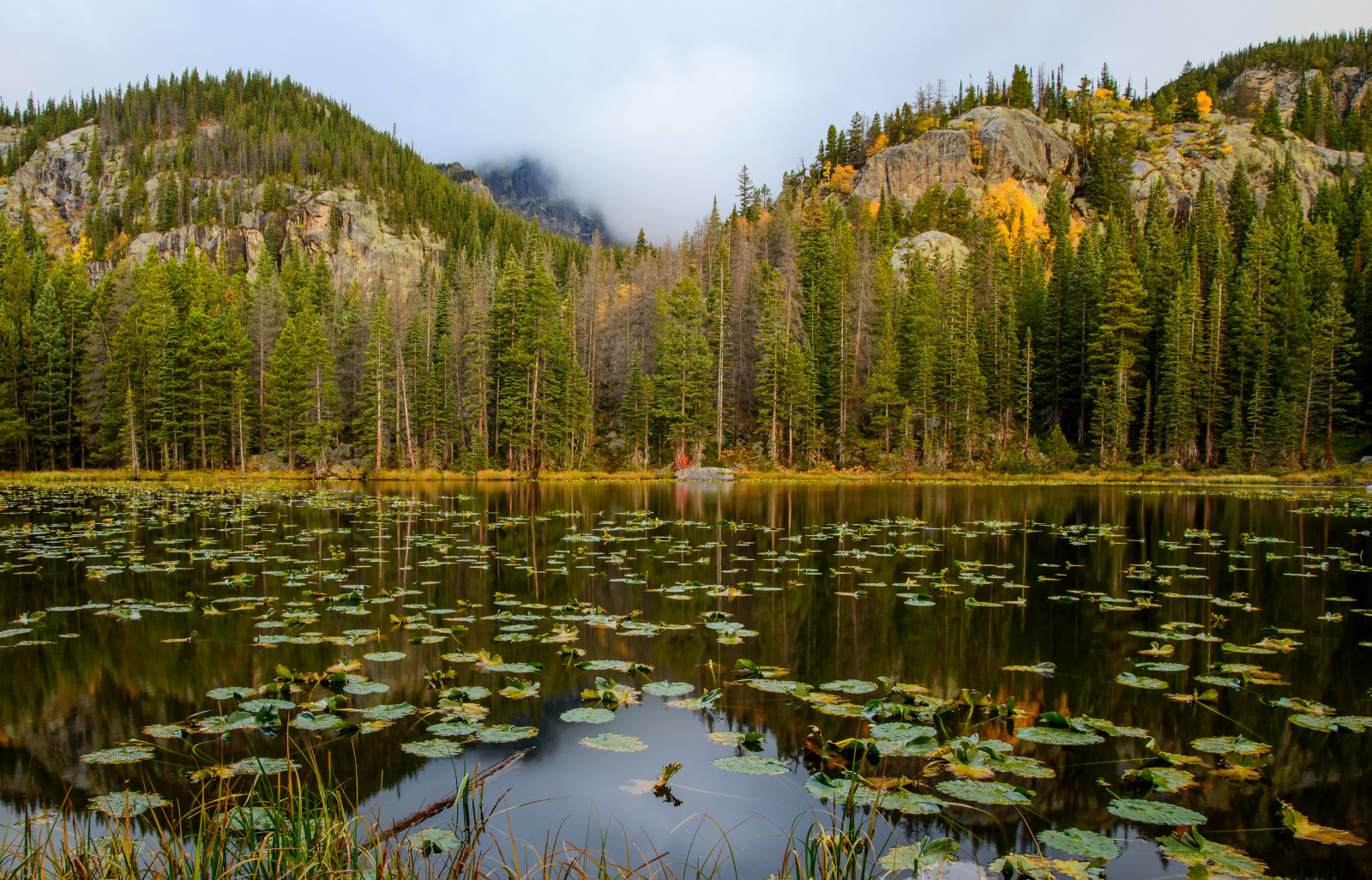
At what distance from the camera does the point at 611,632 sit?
28.5 feet

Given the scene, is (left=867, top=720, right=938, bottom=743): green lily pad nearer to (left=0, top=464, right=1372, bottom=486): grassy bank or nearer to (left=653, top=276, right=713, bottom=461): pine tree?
(left=0, top=464, right=1372, bottom=486): grassy bank

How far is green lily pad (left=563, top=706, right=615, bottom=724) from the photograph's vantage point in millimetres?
5918

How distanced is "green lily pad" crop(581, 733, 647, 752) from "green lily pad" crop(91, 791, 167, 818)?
2.68 m

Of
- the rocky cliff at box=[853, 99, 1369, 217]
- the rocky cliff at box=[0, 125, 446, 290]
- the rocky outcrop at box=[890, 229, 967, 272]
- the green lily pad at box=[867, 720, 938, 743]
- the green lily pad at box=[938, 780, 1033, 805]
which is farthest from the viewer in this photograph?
the rocky cliff at box=[0, 125, 446, 290]

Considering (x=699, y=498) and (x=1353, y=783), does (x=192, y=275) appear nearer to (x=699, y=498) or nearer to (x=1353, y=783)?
(x=699, y=498)

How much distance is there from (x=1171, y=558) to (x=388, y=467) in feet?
168

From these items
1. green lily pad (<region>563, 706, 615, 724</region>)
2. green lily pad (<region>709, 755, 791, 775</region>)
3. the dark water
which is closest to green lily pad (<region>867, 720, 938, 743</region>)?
the dark water

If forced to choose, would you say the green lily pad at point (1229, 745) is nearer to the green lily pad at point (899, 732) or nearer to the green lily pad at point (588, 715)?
the green lily pad at point (899, 732)

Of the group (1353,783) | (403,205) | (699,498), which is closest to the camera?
(1353,783)

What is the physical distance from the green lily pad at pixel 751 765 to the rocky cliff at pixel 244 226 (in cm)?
12311

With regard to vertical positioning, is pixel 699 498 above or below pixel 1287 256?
below

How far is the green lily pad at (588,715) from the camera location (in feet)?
19.4

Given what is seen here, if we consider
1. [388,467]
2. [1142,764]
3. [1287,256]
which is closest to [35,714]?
[1142,764]

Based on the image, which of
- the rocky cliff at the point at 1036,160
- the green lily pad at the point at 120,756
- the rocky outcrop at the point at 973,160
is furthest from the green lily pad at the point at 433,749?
the rocky outcrop at the point at 973,160
